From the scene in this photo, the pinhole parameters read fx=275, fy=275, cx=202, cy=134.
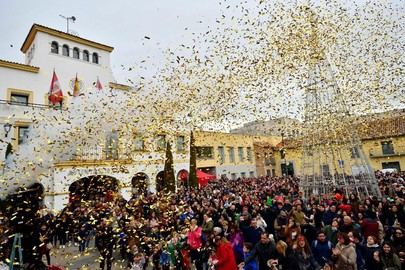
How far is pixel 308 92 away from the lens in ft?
45.1

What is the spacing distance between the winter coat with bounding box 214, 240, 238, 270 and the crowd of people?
2cm

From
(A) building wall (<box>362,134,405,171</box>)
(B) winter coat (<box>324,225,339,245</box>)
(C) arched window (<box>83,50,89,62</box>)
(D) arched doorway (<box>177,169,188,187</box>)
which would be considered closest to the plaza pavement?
(B) winter coat (<box>324,225,339,245</box>)

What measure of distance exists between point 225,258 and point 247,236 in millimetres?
1489

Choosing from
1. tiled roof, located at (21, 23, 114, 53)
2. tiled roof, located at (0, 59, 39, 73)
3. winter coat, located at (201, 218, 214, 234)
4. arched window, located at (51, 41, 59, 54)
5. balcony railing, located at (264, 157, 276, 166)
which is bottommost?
winter coat, located at (201, 218, 214, 234)

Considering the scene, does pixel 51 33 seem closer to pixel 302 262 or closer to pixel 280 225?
pixel 280 225

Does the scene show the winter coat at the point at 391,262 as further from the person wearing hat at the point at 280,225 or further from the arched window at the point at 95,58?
the arched window at the point at 95,58

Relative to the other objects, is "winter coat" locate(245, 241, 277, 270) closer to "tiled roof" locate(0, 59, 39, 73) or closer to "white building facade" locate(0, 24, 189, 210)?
"white building facade" locate(0, 24, 189, 210)

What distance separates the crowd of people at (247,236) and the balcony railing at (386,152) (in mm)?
26911

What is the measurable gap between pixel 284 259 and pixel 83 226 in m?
8.95

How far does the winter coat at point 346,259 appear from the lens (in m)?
5.52

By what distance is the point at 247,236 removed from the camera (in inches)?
302

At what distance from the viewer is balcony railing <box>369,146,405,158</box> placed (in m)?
34.2

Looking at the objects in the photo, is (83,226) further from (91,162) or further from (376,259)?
(376,259)

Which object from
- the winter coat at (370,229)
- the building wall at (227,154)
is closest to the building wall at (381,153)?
the building wall at (227,154)
